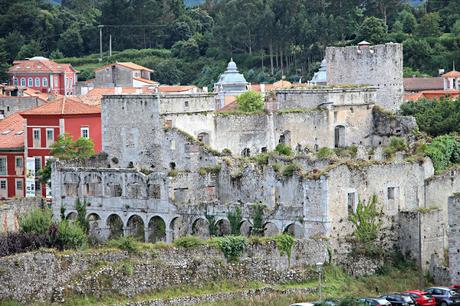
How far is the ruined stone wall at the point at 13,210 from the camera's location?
240 feet

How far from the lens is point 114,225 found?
244ft

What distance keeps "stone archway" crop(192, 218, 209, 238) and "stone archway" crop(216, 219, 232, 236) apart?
56 cm

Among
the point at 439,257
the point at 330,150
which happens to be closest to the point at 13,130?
the point at 330,150

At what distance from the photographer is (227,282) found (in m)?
62.1

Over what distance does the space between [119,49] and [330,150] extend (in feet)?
243

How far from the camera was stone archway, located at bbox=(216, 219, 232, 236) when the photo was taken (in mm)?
69875

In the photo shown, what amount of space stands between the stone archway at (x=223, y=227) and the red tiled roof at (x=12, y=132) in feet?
63.7

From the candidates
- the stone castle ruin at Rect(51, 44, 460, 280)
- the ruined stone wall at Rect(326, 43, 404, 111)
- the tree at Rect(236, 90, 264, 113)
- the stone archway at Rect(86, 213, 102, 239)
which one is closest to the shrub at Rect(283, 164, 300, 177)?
the stone castle ruin at Rect(51, 44, 460, 280)

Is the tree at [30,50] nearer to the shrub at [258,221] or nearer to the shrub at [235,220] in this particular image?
the shrub at [235,220]

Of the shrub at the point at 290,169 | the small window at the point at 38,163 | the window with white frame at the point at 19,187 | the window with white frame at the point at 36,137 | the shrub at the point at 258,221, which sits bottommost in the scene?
the shrub at the point at 258,221

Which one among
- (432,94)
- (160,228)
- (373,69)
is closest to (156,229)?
(160,228)

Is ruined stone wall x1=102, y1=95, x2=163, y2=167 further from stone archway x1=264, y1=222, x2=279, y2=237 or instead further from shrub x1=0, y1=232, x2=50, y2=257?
shrub x1=0, y1=232, x2=50, y2=257

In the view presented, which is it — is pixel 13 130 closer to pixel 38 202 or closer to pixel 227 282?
pixel 38 202

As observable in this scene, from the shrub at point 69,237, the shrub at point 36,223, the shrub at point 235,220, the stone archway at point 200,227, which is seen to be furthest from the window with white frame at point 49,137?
the shrub at point 69,237
